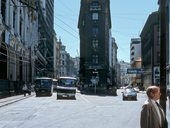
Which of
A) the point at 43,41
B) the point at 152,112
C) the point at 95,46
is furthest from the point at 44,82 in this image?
the point at 43,41

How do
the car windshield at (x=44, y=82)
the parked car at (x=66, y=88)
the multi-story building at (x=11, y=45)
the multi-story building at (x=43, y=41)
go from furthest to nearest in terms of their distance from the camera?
the multi-story building at (x=43, y=41), the car windshield at (x=44, y=82), the multi-story building at (x=11, y=45), the parked car at (x=66, y=88)

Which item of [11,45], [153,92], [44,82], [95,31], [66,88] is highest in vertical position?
[95,31]

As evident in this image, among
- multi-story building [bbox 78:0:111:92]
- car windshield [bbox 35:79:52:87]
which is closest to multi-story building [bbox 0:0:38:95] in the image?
car windshield [bbox 35:79:52:87]

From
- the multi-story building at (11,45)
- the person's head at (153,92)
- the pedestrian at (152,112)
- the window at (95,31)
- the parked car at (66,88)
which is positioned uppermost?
the window at (95,31)

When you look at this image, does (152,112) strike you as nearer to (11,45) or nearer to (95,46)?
(11,45)

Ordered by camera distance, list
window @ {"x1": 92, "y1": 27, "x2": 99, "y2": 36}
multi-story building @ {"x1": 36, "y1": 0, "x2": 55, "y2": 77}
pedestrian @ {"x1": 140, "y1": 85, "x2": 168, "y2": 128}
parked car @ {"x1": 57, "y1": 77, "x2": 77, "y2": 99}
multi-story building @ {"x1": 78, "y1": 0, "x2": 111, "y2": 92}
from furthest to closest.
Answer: multi-story building @ {"x1": 36, "y1": 0, "x2": 55, "y2": 77} → window @ {"x1": 92, "y1": 27, "x2": 99, "y2": 36} → multi-story building @ {"x1": 78, "y1": 0, "x2": 111, "y2": 92} → parked car @ {"x1": 57, "y1": 77, "x2": 77, "y2": 99} → pedestrian @ {"x1": 140, "y1": 85, "x2": 168, "y2": 128}

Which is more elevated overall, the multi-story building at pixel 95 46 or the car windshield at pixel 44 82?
the multi-story building at pixel 95 46

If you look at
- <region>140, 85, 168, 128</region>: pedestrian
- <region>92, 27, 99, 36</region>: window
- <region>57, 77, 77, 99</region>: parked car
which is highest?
<region>92, 27, 99, 36</region>: window

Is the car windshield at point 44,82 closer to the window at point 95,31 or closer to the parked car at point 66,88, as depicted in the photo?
the parked car at point 66,88

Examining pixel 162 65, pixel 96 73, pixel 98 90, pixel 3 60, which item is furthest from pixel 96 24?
pixel 162 65

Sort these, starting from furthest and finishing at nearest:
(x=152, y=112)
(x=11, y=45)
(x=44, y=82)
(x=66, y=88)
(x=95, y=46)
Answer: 1. (x=95, y=46)
2. (x=11, y=45)
3. (x=44, y=82)
4. (x=66, y=88)
5. (x=152, y=112)

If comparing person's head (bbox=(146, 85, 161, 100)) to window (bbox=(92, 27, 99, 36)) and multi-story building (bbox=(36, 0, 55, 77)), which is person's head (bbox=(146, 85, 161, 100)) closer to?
window (bbox=(92, 27, 99, 36))

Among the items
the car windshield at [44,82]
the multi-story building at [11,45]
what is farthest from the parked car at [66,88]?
the car windshield at [44,82]

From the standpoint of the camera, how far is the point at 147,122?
777cm
